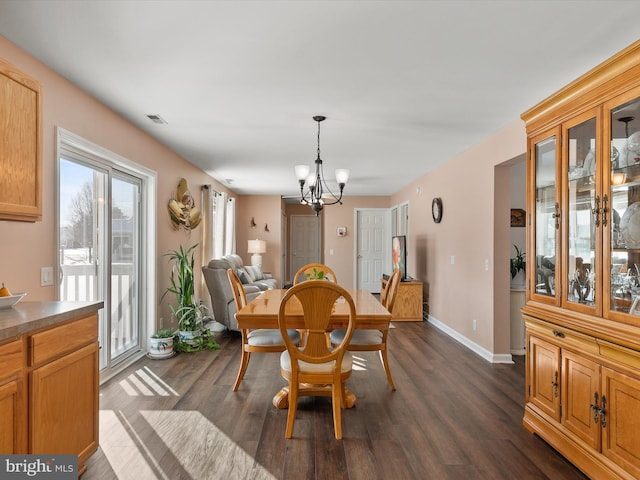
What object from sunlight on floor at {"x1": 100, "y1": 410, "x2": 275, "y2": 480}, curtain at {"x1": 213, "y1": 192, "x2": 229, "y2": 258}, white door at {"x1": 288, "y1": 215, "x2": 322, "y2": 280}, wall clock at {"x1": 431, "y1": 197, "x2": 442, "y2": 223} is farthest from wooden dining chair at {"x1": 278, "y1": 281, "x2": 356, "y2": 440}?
white door at {"x1": 288, "y1": 215, "x2": 322, "y2": 280}

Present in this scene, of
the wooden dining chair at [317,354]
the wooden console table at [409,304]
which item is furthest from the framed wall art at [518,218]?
the wooden dining chair at [317,354]

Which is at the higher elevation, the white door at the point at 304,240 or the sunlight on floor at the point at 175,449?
the white door at the point at 304,240

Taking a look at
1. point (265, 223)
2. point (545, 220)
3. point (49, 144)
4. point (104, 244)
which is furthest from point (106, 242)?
point (265, 223)

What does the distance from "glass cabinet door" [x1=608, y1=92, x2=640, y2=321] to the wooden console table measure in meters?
4.47

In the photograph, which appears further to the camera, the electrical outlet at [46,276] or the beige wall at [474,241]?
the beige wall at [474,241]

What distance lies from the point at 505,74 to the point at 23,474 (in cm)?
342

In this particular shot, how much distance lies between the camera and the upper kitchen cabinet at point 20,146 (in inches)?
75.6

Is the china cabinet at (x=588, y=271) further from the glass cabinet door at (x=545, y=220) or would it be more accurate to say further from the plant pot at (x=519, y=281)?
the plant pot at (x=519, y=281)

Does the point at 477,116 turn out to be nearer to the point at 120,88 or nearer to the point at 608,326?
the point at 608,326

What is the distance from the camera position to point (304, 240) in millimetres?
11383

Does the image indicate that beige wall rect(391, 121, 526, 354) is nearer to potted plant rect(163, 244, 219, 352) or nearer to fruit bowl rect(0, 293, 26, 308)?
potted plant rect(163, 244, 219, 352)

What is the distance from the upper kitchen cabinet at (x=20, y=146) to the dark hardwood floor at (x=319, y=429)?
1435mm

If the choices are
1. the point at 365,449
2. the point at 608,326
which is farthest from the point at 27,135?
the point at 608,326

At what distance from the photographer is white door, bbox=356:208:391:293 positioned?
378 inches
